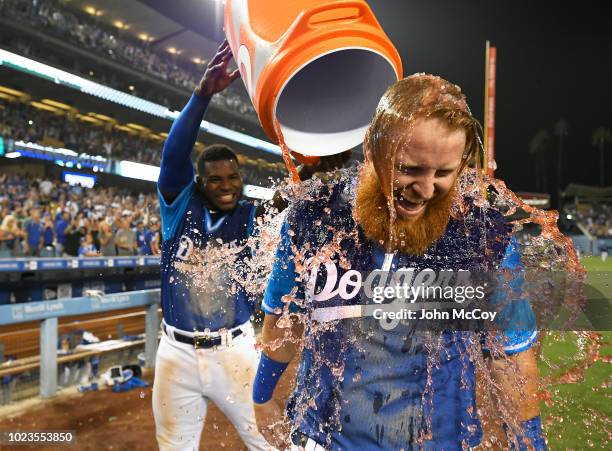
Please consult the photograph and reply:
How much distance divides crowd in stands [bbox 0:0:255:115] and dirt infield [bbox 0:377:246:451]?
1367 centimetres

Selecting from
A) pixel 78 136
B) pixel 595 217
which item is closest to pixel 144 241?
pixel 78 136

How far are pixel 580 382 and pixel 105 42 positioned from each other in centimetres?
2019

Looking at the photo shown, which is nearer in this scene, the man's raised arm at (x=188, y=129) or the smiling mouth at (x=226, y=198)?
the man's raised arm at (x=188, y=129)

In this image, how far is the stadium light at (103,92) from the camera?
51.6 feet

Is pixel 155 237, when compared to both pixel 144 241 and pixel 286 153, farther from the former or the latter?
pixel 286 153

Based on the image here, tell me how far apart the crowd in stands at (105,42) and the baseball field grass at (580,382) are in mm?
14224

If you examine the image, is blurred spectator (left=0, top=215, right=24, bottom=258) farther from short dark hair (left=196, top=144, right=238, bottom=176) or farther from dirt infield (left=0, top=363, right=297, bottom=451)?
short dark hair (left=196, top=144, right=238, bottom=176)

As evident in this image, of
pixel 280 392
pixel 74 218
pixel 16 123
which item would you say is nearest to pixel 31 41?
pixel 16 123

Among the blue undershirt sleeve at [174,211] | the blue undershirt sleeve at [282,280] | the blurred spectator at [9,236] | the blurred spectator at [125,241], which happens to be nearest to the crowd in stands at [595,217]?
the blurred spectator at [125,241]

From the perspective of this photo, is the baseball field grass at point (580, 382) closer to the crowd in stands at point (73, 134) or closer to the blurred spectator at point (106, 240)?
the blurred spectator at point (106, 240)

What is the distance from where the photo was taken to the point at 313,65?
1248 millimetres

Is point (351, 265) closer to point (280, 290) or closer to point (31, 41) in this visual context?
point (280, 290)

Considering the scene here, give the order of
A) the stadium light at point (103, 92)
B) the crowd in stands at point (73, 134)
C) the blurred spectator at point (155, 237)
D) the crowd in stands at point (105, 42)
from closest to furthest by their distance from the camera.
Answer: the blurred spectator at point (155, 237) → the stadium light at point (103, 92) → the crowd in stands at point (73, 134) → the crowd in stands at point (105, 42)

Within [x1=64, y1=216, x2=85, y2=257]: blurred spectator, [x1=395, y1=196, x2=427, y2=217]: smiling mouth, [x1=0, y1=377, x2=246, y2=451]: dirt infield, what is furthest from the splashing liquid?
[x1=64, y1=216, x2=85, y2=257]: blurred spectator
